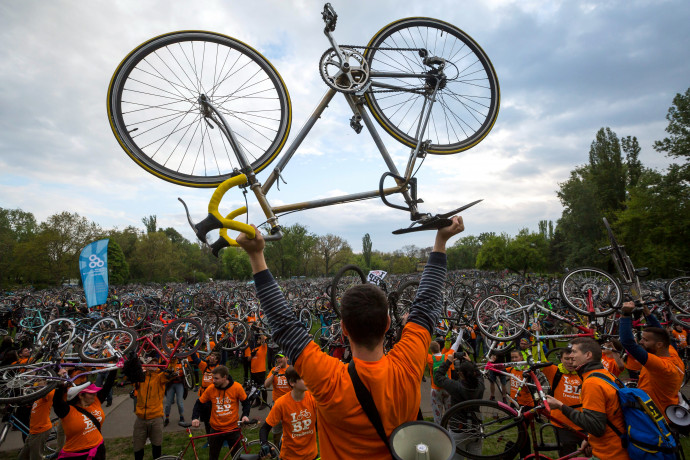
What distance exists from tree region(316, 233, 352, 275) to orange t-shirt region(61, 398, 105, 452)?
62.3m

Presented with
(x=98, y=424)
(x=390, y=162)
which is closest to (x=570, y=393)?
(x=390, y=162)

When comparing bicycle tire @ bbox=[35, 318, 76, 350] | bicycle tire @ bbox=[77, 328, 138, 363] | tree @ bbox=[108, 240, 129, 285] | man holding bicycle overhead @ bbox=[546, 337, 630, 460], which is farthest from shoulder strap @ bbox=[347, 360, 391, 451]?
tree @ bbox=[108, 240, 129, 285]

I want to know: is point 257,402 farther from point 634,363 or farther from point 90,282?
point 634,363

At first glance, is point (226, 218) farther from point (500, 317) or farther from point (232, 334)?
point (232, 334)

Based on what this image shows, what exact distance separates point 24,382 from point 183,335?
462 centimetres

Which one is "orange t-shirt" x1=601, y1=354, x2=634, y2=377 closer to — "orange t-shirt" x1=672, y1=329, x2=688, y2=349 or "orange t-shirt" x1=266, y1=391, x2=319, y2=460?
"orange t-shirt" x1=672, y1=329, x2=688, y2=349

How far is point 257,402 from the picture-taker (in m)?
8.73

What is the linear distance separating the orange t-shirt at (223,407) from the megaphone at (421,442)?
200 inches

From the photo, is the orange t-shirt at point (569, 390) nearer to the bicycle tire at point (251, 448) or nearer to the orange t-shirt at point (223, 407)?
the bicycle tire at point (251, 448)

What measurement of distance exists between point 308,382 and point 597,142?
190ft

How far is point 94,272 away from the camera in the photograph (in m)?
11.4

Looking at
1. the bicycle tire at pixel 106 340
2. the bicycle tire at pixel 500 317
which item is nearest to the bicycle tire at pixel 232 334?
the bicycle tire at pixel 106 340

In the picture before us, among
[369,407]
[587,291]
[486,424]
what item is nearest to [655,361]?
[486,424]

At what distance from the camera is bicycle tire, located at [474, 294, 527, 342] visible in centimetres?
876
